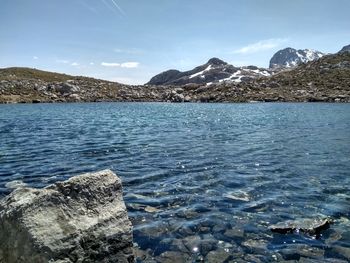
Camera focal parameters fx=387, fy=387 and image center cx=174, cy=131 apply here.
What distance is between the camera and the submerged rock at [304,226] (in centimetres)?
1330

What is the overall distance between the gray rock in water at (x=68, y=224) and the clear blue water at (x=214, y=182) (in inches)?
88.4

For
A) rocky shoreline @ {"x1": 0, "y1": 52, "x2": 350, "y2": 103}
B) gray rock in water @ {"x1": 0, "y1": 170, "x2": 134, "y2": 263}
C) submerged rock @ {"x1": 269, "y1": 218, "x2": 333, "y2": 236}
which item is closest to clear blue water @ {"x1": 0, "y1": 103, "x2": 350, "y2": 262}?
submerged rock @ {"x1": 269, "y1": 218, "x2": 333, "y2": 236}

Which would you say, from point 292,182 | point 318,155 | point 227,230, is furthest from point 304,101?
point 227,230

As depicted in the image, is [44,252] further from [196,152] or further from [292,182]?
[196,152]

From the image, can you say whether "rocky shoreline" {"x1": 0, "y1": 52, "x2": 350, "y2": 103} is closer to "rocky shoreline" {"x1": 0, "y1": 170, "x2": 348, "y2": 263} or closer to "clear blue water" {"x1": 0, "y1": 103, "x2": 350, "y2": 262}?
"clear blue water" {"x1": 0, "y1": 103, "x2": 350, "y2": 262}

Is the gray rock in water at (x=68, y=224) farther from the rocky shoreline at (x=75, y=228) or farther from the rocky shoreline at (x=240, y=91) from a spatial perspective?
the rocky shoreline at (x=240, y=91)

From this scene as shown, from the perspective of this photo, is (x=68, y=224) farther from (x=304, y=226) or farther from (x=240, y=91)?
(x=240, y=91)

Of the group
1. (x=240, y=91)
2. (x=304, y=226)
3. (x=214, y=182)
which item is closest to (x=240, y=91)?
(x=240, y=91)

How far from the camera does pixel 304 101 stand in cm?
12400

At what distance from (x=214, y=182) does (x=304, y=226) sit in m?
7.24

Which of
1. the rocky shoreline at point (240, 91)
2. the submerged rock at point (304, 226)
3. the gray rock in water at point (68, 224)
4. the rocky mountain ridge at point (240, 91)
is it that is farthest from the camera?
the rocky mountain ridge at point (240, 91)

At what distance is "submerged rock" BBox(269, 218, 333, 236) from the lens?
13.3 metres

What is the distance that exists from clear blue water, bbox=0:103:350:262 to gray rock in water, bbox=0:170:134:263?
224 cm

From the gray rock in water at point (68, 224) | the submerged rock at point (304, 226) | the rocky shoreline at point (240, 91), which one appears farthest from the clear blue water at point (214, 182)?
the rocky shoreline at point (240, 91)
